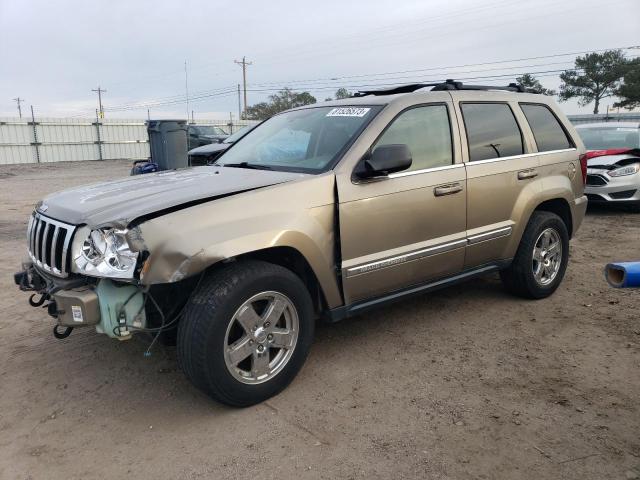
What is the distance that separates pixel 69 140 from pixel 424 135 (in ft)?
90.4

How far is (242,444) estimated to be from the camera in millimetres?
2834

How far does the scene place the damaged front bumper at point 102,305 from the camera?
286 centimetres

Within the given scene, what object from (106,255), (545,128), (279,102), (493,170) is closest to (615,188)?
(545,128)

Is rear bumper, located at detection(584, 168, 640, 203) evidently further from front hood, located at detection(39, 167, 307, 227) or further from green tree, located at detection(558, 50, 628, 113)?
green tree, located at detection(558, 50, 628, 113)

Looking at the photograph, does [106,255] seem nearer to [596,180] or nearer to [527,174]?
[527,174]

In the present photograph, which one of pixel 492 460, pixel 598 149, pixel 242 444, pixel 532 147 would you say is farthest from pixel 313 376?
pixel 598 149

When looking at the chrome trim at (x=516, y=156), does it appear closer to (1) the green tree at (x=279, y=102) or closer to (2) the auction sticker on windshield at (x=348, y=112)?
(2) the auction sticker on windshield at (x=348, y=112)

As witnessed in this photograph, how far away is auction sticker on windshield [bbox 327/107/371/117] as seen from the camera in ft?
12.8

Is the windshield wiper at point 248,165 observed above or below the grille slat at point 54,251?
above

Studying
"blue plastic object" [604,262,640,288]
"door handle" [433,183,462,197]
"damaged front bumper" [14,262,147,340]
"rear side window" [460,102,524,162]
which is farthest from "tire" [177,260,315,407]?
"rear side window" [460,102,524,162]

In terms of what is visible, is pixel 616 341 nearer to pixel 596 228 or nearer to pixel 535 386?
pixel 535 386

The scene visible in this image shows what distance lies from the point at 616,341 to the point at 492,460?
77.8 inches

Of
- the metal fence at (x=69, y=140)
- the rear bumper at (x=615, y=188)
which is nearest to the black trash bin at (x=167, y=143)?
the rear bumper at (x=615, y=188)

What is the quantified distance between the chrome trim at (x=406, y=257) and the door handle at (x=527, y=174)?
2.87ft
